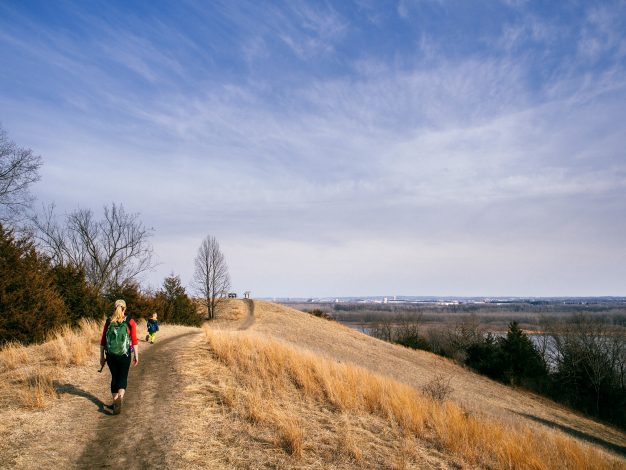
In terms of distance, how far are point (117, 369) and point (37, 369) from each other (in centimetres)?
375

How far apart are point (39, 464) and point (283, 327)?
33639 millimetres

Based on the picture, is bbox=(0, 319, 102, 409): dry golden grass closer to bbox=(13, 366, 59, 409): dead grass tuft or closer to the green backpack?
bbox=(13, 366, 59, 409): dead grass tuft

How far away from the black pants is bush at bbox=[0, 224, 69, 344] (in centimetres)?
925

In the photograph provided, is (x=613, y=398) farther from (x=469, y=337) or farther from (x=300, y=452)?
(x=300, y=452)

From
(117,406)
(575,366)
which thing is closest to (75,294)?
(117,406)

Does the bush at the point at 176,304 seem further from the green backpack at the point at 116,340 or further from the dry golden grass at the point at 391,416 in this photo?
the green backpack at the point at 116,340

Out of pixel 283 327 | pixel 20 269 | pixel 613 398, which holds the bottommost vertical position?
pixel 613 398

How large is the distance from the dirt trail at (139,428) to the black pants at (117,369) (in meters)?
0.52

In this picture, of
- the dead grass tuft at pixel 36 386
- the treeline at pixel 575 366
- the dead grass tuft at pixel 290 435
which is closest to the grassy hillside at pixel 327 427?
the dead grass tuft at pixel 290 435

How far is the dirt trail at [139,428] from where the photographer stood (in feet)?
18.3

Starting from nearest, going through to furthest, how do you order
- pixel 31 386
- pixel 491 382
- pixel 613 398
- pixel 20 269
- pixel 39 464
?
pixel 39 464 → pixel 31 386 → pixel 20 269 → pixel 613 398 → pixel 491 382

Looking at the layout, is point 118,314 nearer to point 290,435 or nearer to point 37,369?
point 37,369

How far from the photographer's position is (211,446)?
6.19m

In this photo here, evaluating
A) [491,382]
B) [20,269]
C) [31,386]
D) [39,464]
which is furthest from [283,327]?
[39,464]
